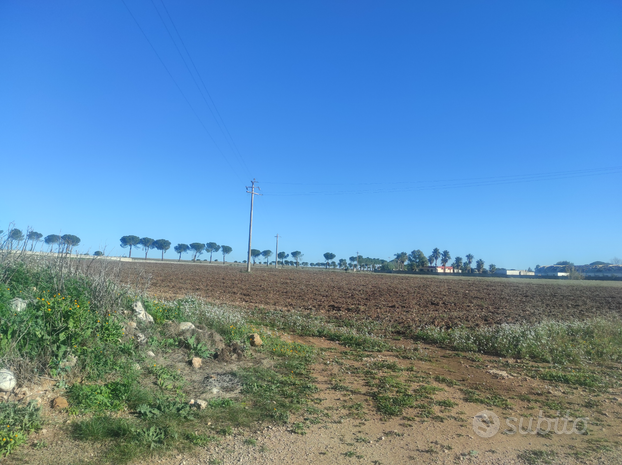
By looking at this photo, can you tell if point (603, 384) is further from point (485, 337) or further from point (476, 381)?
point (485, 337)

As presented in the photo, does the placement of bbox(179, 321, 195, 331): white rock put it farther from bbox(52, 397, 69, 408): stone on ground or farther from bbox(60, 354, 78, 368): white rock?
bbox(52, 397, 69, 408): stone on ground

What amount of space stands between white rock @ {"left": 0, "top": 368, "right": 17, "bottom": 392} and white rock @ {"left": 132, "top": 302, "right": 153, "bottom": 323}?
2.97 meters

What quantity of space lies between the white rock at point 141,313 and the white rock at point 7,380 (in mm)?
2973

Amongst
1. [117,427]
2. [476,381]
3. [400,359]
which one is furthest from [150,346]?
[476,381]

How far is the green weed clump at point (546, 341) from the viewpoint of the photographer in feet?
28.0

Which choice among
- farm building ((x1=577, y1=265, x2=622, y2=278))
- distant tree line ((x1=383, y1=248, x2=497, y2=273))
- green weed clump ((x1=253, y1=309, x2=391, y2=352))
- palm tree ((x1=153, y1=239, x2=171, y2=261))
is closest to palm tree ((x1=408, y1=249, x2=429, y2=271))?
distant tree line ((x1=383, y1=248, x2=497, y2=273))

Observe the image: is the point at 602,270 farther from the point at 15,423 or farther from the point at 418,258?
the point at 15,423

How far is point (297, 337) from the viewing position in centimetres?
1062

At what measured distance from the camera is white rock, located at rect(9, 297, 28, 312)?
5.67m

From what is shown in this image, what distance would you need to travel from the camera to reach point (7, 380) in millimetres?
4652

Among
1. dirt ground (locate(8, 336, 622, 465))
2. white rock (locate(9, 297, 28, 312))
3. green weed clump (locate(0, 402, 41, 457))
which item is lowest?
dirt ground (locate(8, 336, 622, 465))

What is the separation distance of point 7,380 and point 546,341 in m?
10.8

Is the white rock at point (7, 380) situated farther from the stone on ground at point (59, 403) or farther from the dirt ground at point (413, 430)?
the dirt ground at point (413, 430)

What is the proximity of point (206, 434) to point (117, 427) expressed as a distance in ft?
3.24
